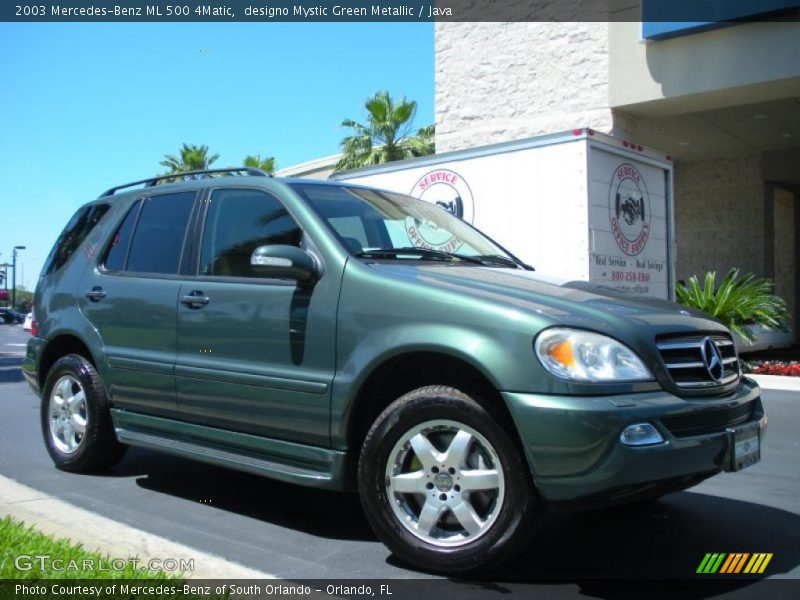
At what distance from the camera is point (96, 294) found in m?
5.11

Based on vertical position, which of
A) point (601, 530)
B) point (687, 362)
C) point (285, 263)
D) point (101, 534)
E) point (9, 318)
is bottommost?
point (601, 530)

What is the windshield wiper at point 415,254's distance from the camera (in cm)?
403

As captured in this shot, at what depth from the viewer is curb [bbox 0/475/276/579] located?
319cm

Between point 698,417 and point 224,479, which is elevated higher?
point 698,417

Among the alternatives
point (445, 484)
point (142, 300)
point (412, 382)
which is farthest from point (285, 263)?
point (142, 300)

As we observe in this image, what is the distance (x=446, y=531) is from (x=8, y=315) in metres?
66.8

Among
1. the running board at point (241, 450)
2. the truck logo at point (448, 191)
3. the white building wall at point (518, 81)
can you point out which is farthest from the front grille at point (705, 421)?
the white building wall at point (518, 81)

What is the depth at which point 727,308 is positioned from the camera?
14.0 meters

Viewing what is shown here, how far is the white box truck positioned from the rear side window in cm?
467

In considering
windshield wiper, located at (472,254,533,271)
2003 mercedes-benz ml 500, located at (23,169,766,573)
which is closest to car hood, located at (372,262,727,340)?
2003 mercedes-benz ml 500, located at (23,169,766,573)

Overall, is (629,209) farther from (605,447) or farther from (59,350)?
(605,447)

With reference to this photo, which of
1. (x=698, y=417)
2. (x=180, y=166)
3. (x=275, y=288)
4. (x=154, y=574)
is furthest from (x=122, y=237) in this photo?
(x=180, y=166)

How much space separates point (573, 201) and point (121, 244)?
4993 millimetres

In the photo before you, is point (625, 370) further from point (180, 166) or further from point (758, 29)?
point (180, 166)
